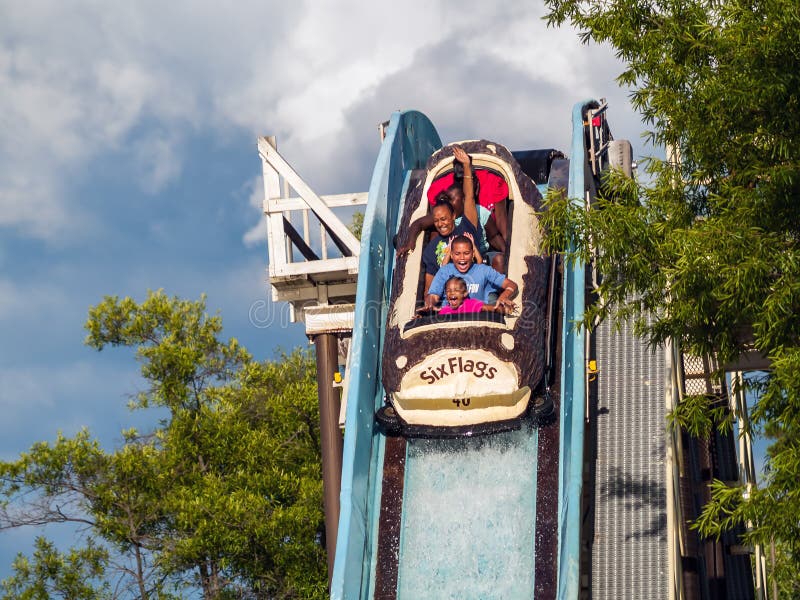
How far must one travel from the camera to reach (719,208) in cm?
970

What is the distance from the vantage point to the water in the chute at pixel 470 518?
393 inches

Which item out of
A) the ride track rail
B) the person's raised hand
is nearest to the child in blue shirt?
the ride track rail

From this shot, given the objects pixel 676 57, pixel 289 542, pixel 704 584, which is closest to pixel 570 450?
pixel 676 57

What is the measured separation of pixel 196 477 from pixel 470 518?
940cm

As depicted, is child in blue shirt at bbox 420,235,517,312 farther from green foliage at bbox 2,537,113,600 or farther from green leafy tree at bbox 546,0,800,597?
green foliage at bbox 2,537,113,600

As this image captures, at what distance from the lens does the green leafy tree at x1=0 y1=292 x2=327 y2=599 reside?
59.6 feet

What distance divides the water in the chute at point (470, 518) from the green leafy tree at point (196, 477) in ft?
25.4

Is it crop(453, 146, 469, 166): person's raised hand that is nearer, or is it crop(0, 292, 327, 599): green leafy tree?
crop(453, 146, 469, 166): person's raised hand

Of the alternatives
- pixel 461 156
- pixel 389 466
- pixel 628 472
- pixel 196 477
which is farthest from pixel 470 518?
pixel 196 477

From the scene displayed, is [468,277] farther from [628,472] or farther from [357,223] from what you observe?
[357,223]

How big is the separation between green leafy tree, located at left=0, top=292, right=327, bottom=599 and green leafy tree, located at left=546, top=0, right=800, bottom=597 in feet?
Result: 31.3

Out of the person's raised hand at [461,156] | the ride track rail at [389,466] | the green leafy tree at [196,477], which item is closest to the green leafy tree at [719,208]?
the ride track rail at [389,466]

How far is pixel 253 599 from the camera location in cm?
1886

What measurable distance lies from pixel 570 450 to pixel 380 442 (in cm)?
177
